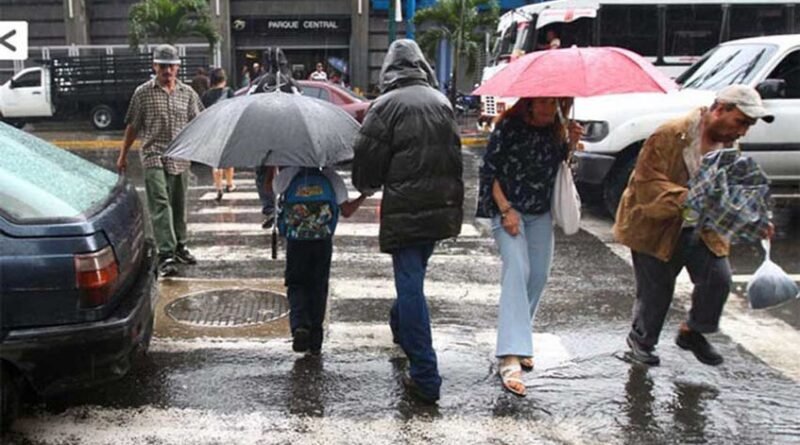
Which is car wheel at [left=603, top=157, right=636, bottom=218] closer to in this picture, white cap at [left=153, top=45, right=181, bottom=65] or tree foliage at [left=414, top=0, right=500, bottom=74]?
white cap at [left=153, top=45, right=181, bottom=65]

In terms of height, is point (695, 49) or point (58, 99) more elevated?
point (695, 49)

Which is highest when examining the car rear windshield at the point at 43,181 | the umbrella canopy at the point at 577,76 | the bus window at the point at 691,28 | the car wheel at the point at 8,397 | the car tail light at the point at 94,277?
the bus window at the point at 691,28

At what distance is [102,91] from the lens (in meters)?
21.2

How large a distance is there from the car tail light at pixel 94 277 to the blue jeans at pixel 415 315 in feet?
4.49

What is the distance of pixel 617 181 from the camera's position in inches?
334

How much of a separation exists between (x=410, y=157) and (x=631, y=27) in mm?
12675

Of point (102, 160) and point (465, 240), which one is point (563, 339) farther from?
point (102, 160)

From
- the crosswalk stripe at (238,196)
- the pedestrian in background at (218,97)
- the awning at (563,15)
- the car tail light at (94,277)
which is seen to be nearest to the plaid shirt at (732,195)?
the car tail light at (94,277)

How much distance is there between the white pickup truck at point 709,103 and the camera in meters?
8.23

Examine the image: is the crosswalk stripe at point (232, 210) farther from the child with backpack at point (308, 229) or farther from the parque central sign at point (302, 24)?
the parque central sign at point (302, 24)

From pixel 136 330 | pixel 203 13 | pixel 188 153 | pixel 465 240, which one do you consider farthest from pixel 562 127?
pixel 203 13

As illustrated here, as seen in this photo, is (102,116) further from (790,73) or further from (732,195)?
(732,195)

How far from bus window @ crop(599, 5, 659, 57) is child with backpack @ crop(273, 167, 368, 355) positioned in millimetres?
12014

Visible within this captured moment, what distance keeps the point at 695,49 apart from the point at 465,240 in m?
9.64
